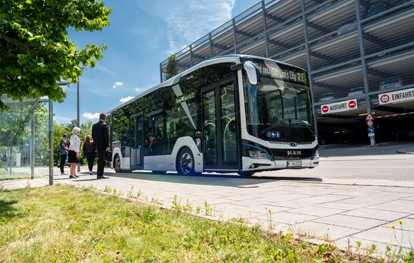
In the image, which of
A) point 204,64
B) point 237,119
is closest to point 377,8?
point 204,64

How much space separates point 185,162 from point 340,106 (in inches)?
818

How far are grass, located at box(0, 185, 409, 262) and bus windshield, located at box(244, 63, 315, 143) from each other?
4.37 m

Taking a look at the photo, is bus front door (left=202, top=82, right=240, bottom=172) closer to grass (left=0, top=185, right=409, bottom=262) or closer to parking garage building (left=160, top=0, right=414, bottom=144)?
grass (left=0, top=185, right=409, bottom=262)

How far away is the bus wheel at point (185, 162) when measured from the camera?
9.59 metres

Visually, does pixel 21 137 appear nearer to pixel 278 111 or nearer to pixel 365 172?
pixel 278 111

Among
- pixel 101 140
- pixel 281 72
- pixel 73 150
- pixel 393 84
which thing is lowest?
pixel 73 150

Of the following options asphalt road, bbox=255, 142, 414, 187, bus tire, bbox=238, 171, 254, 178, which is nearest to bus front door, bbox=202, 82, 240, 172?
bus tire, bbox=238, 171, 254, 178

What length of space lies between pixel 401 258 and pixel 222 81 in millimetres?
6924

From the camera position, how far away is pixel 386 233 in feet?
8.44

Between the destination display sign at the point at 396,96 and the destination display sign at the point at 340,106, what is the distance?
2274 mm

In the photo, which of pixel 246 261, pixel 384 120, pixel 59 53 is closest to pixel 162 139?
pixel 59 53

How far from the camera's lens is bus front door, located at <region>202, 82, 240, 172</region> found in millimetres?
8016

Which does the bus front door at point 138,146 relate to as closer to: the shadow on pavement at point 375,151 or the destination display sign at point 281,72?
the destination display sign at point 281,72

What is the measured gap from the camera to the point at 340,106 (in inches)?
1048
